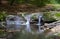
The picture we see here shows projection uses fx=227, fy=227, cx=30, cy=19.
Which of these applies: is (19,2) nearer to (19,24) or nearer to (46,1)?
(46,1)

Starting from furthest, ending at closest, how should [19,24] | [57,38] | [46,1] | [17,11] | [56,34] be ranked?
[46,1] → [17,11] → [19,24] → [56,34] → [57,38]

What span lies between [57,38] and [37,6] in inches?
506

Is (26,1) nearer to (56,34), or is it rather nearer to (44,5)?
(44,5)

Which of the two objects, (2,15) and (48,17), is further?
(2,15)

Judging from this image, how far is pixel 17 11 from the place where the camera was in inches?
915

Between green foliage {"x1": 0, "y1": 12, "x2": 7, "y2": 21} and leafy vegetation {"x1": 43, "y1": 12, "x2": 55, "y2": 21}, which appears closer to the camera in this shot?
leafy vegetation {"x1": 43, "y1": 12, "x2": 55, "y2": 21}

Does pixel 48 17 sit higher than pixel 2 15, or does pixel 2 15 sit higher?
pixel 2 15

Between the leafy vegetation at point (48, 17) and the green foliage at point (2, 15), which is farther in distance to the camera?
the green foliage at point (2, 15)

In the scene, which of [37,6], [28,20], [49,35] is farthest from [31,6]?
[49,35]

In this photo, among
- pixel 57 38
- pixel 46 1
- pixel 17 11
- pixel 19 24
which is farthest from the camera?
pixel 46 1

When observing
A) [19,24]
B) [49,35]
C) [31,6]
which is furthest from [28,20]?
[49,35]

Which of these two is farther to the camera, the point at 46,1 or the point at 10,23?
the point at 46,1

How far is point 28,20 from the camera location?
20703 millimetres

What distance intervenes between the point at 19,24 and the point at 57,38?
7678 mm
